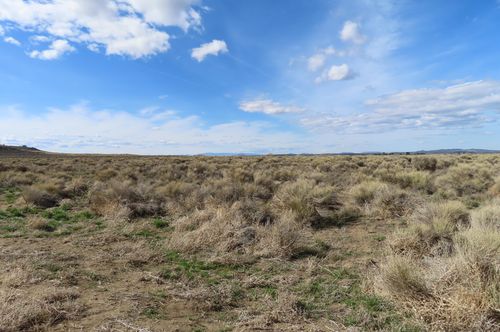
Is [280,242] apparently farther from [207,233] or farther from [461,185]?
[461,185]

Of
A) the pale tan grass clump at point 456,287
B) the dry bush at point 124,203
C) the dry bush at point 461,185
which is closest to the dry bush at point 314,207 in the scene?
the dry bush at point 124,203

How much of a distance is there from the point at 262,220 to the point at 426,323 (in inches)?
259

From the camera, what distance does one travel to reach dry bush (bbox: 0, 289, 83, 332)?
463cm

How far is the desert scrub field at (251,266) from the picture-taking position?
4730mm

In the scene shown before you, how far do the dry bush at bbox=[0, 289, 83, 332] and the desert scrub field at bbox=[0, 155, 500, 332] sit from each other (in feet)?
0.06

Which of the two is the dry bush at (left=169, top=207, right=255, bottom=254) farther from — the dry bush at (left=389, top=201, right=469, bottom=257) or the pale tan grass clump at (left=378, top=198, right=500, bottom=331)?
the pale tan grass clump at (left=378, top=198, right=500, bottom=331)

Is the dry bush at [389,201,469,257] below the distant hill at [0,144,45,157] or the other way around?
the other way around

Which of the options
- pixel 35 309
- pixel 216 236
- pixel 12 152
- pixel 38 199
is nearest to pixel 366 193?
pixel 216 236

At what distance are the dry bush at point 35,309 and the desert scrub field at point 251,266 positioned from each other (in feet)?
0.06

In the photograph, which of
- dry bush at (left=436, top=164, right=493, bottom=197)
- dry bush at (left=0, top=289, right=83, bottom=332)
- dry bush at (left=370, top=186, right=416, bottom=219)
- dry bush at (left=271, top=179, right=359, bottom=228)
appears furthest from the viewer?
dry bush at (left=436, top=164, right=493, bottom=197)

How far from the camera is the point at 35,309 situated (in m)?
4.89

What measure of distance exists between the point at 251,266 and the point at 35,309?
370cm

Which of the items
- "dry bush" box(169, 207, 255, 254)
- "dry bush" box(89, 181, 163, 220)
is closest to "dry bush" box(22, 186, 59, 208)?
"dry bush" box(89, 181, 163, 220)

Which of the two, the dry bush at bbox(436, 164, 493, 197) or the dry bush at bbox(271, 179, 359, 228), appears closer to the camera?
the dry bush at bbox(271, 179, 359, 228)
